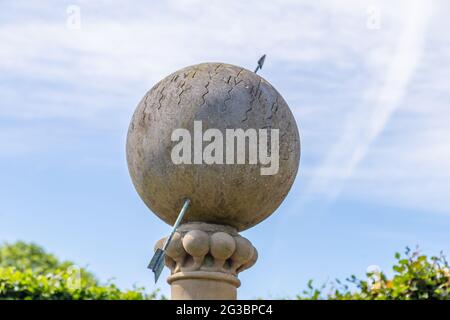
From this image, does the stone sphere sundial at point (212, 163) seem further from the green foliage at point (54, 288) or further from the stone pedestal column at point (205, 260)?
the green foliage at point (54, 288)

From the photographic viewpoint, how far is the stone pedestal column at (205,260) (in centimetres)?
778

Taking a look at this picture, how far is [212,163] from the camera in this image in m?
7.70

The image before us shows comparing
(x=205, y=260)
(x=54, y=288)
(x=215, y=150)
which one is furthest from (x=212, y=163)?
(x=54, y=288)

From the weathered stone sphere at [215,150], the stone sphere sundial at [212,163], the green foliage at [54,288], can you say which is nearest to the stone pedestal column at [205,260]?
the stone sphere sundial at [212,163]

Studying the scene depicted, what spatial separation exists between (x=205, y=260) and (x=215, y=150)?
→ 0.97m

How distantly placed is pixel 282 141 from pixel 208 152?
70 cm

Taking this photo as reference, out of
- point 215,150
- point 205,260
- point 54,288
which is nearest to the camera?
point 215,150

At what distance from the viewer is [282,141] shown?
7977 mm

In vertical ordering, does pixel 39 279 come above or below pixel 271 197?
above

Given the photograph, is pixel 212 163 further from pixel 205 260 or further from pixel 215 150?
pixel 205 260

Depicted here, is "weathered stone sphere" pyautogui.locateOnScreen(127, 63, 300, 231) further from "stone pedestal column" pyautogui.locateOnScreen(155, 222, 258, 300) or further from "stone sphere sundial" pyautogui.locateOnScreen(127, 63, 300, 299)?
"stone pedestal column" pyautogui.locateOnScreen(155, 222, 258, 300)

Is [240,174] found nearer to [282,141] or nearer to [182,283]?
[282,141]
